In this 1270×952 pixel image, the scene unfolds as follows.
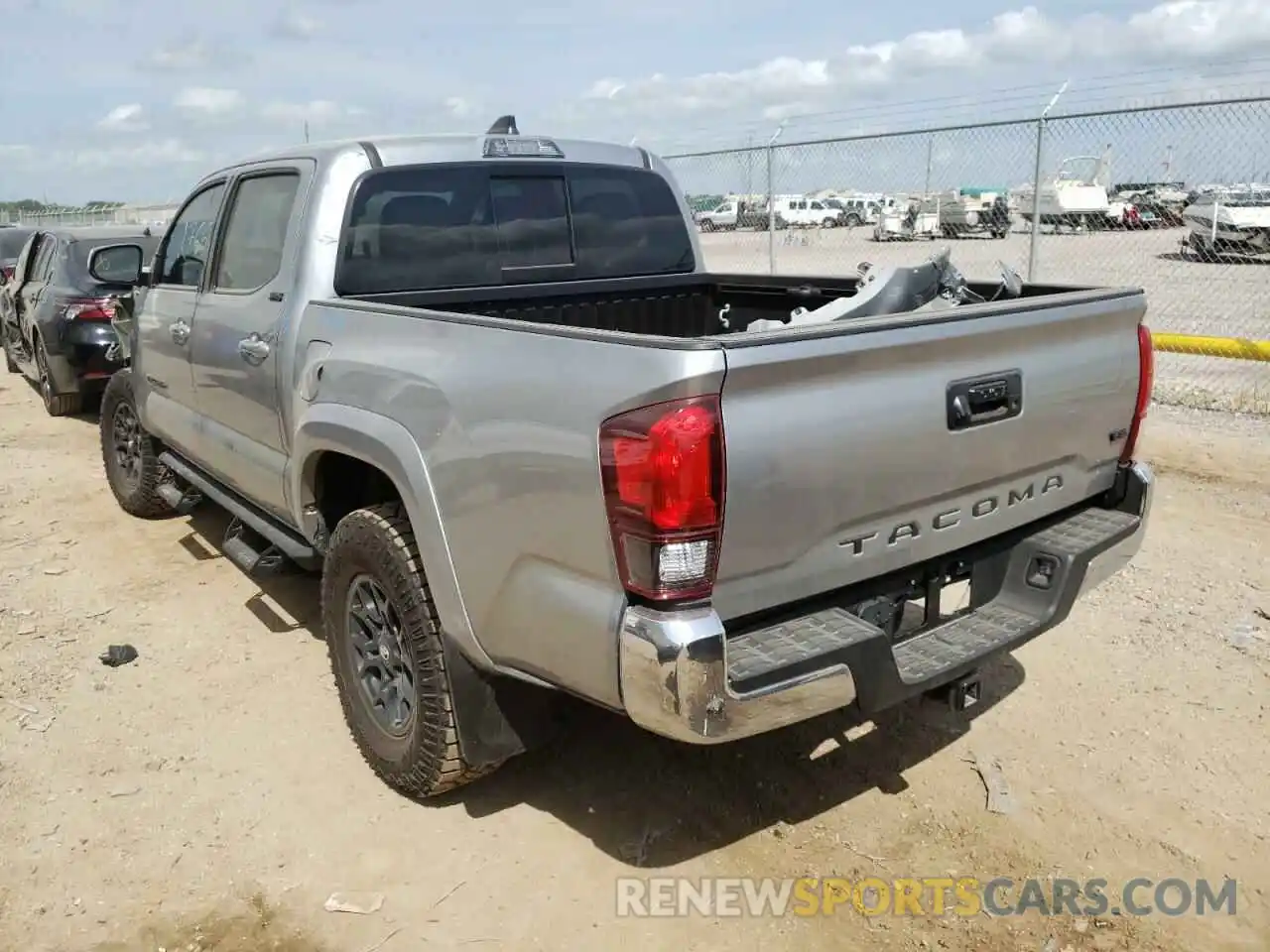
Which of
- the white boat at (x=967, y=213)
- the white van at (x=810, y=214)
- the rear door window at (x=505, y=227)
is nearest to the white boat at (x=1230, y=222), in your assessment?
the white boat at (x=967, y=213)

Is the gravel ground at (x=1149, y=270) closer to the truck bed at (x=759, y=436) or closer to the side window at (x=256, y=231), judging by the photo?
the truck bed at (x=759, y=436)

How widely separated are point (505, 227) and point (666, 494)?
235cm

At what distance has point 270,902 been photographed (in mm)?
2955

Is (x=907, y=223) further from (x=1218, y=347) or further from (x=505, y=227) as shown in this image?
(x=505, y=227)

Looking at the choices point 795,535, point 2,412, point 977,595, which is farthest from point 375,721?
point 2,412

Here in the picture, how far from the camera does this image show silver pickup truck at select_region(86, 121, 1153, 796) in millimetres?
2322

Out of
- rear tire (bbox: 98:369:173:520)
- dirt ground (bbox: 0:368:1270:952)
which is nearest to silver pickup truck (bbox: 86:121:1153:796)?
dirt ground (bbox: 0:368:1270:952)

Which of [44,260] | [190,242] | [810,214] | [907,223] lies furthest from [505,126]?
[810,214]

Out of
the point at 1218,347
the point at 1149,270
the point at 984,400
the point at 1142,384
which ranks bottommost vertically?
the point at 1149,270

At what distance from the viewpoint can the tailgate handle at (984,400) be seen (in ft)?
8.92

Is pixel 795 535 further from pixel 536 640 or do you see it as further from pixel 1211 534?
pixel 1211 534

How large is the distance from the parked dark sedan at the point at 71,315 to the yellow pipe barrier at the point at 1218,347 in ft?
27.9

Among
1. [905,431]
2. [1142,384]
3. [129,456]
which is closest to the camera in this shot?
[905,431]

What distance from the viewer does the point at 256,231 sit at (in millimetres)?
4250
